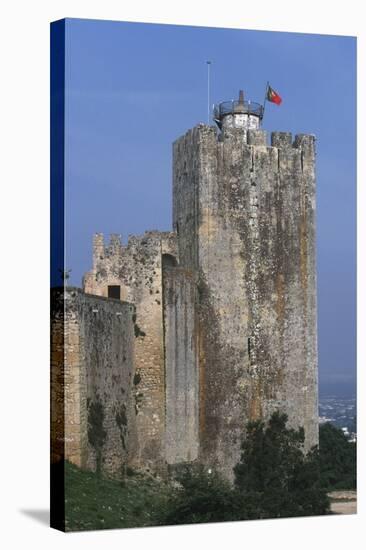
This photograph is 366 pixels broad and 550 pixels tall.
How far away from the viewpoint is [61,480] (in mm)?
25719

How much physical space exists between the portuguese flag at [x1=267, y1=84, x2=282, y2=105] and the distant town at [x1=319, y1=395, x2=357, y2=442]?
6.14 meters

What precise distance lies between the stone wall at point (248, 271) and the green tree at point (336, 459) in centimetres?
42

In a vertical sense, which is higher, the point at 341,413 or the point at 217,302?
the point at 217,302

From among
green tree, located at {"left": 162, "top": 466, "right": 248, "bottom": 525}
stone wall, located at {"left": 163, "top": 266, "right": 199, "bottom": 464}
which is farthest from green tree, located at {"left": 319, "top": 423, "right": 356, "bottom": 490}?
stone wall, located at {"left": 163, "top": 266, "right": 199, "bottom": 464}

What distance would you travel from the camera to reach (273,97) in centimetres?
3069

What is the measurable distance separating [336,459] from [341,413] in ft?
3.23

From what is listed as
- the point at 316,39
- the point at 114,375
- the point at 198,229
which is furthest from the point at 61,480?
the point at 316,39

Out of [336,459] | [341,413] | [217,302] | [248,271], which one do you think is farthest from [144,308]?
[336,459]

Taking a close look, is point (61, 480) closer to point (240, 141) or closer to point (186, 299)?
point (186, 299)

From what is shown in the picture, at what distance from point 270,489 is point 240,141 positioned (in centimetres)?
761

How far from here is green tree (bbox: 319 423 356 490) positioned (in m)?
29.9

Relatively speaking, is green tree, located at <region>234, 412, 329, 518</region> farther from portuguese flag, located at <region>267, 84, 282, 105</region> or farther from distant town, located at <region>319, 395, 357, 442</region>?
portuguese flag, located at <region>267, 84, 282, 105</region>

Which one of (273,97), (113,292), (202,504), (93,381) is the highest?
(273,97)

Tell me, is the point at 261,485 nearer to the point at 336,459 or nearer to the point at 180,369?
the point at 336,459
